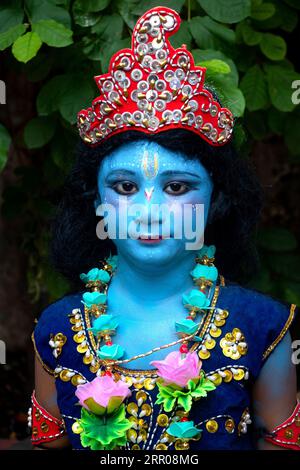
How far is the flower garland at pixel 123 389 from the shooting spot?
201 cm

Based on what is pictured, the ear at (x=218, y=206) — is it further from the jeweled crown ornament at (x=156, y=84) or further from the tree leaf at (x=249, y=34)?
the tree leaf at (x=249, y=34)

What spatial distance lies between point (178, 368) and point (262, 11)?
1.24 m

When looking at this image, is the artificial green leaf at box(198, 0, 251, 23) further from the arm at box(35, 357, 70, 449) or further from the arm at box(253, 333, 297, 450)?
the arm at box(35, 357, 70, 449)

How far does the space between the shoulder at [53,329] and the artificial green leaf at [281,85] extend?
0.88 meters

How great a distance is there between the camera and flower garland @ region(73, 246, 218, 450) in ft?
6.59

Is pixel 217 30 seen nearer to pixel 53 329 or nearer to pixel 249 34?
pixel 249 34

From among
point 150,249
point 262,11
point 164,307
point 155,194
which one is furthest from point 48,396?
point 262,11

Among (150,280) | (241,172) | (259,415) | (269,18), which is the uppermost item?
(269,18)

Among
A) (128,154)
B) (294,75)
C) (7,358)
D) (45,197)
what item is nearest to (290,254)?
(294,75)

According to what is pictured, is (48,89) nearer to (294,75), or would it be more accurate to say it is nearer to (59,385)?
(294,75)

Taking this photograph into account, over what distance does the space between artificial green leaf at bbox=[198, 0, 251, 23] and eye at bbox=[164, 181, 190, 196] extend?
2.13ft

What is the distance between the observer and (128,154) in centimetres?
206

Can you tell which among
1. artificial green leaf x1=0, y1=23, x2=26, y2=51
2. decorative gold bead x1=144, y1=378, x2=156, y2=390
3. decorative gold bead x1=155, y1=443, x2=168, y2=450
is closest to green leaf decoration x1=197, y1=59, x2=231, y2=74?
artificial green leaf x1=0, y1=23, x2=26, y2=51

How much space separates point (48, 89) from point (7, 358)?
5.57 feet
